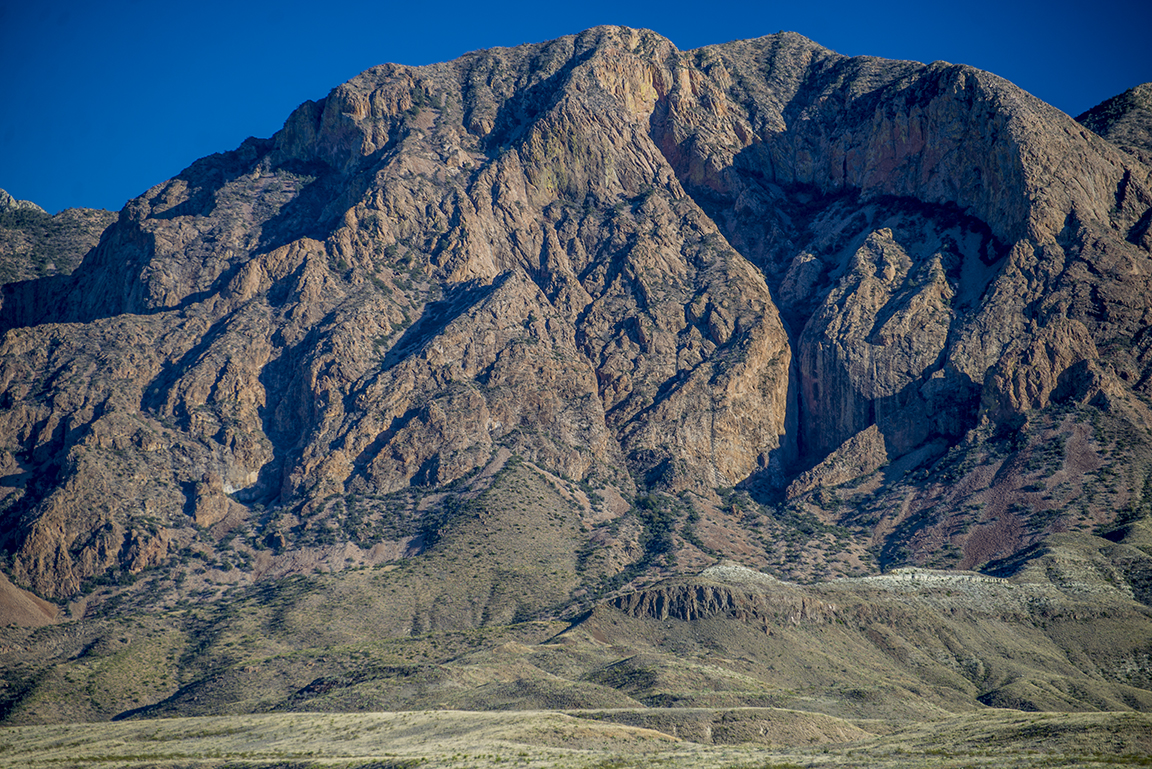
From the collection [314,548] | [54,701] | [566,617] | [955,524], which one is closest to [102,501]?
[314,548]

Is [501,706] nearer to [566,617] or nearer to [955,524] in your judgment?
[566,617]

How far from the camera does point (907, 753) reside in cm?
8919

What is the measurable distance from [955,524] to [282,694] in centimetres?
10033

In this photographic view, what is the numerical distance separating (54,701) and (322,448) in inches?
2707

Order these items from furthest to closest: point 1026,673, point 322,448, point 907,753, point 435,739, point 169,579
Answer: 1. point 322,448
2. point 169,579
3. point 1026,673
4. point 435,739
5. point 907,753

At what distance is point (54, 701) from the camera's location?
13638 centimetres

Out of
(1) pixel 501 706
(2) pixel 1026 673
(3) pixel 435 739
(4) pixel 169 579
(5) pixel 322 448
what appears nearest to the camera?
(3) pixel 435 739

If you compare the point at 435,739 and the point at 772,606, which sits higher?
the point at 772,606

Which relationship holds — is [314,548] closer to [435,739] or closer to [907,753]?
[435,739]

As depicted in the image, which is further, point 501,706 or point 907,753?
point 501,706

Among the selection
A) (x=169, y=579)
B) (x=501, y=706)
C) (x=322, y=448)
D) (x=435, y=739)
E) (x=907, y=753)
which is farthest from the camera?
(x=322, y=448)

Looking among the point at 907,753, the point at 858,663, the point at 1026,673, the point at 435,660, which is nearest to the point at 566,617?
the point at 435,660

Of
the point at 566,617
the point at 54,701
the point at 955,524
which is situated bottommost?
the point at 54,701

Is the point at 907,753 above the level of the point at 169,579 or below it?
below
